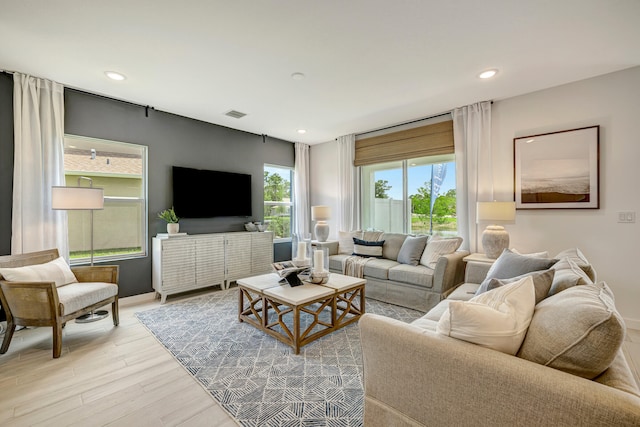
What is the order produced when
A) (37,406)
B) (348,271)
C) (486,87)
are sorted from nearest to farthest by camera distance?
(37,406) < (486,87) < (348,271)

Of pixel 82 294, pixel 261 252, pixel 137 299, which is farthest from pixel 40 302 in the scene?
pixel 261 252

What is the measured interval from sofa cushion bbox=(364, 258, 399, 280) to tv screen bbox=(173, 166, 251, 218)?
2.31 m

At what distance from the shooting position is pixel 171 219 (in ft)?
12.5

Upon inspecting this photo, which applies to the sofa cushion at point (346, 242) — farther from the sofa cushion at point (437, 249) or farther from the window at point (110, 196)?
the window at point (110, 196)

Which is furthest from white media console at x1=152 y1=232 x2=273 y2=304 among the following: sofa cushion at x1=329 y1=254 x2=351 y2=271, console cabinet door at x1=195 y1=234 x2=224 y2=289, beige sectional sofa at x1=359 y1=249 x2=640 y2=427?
beige sectional sofa at x1=359 y1=249 x2=640 y2=427

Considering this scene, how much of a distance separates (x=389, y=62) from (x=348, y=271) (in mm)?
2674

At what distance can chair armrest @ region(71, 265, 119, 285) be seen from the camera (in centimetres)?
282

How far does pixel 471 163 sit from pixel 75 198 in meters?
4.59

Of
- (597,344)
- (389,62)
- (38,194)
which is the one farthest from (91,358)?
(389,62)

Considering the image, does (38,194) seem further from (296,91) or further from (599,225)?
(599,225)

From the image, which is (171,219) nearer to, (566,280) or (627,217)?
(566,280)

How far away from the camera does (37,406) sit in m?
1.70

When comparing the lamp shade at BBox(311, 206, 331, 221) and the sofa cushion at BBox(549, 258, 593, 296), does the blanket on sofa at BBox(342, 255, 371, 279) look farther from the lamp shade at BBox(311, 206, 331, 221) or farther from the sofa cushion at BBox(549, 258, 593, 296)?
the sofa cushion at BBox(549, 258, 593, 296)

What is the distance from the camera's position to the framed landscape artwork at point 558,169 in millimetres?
2924
